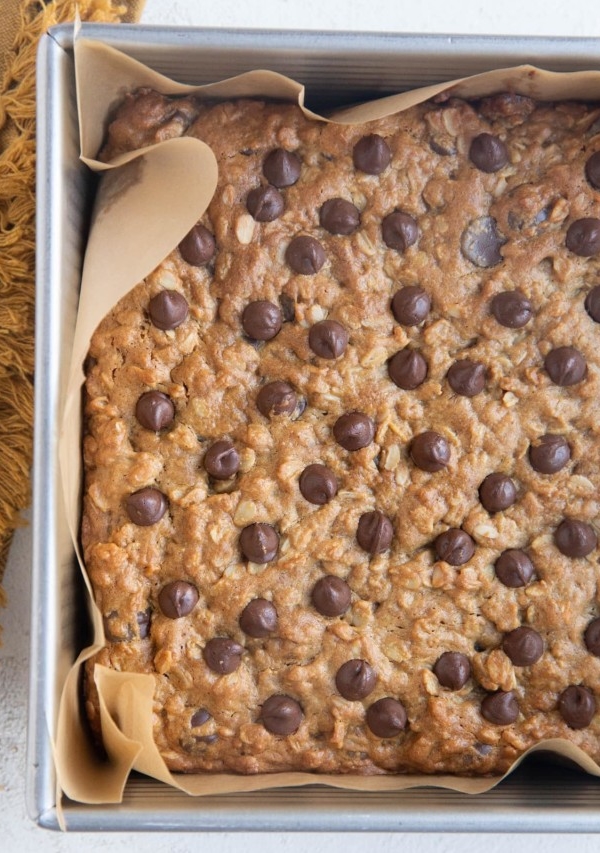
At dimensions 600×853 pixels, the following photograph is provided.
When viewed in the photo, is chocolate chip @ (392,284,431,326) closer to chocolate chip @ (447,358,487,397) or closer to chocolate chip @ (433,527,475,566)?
chocolate chip @ (447,358,487,397)

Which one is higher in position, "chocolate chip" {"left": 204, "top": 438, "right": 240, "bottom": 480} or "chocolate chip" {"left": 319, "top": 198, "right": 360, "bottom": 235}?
"chocolate chip" {"left": 319, "top": 198, "right": 360, "bottom": 235}

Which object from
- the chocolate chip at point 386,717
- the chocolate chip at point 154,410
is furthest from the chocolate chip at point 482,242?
the chocolate chip at point 386,717

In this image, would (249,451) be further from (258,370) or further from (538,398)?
(538,398)

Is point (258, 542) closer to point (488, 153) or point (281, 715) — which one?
point (281, 715)

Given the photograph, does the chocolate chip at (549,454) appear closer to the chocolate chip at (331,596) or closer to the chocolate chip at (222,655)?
the chocolate chip at (331,596)

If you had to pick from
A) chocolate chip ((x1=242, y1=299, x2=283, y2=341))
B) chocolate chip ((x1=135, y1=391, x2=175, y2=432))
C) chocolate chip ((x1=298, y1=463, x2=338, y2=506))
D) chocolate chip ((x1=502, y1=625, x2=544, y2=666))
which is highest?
chocolate chip ((x1=242, y1=299, x2=283, y2=341))

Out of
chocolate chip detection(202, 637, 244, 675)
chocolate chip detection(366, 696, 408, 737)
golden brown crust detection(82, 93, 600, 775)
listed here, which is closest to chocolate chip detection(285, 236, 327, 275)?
golden brown crust detection(82, 93, 600, 775)

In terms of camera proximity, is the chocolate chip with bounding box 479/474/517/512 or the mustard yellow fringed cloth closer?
the chocolate chip with bounding box 479/474/517/512

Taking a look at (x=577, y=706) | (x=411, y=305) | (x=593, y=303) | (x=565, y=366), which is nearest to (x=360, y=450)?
(x=411, y=305)
